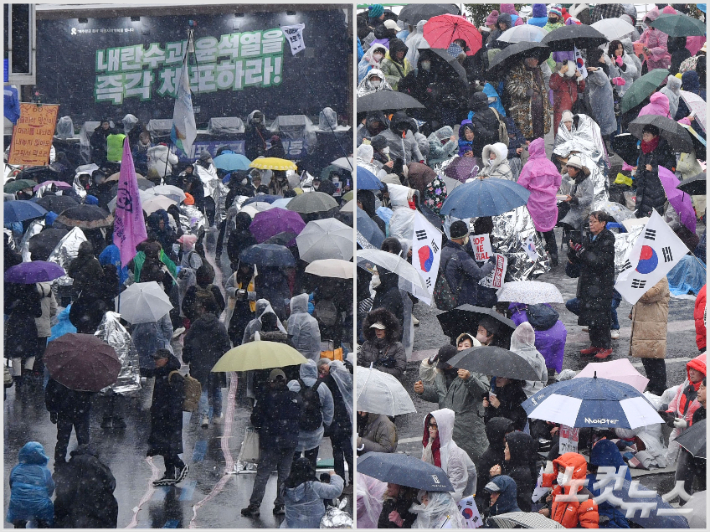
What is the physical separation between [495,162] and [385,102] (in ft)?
6.31

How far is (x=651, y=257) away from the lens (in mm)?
10023

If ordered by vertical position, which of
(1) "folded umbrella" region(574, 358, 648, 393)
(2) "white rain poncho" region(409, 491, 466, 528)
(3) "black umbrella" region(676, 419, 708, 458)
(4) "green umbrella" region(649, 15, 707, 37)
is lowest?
(2) "white rain poncho" region(409, 491, 466, 528)

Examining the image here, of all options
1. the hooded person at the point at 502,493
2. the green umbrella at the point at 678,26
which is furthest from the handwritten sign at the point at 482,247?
the green umbrella at the point at 678,26

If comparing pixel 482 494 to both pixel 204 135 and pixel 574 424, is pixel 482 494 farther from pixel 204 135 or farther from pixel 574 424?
pixel 204 135

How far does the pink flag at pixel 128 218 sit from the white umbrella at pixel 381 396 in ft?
9.96

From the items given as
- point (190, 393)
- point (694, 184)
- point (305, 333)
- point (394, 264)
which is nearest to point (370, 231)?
point (394, 264)

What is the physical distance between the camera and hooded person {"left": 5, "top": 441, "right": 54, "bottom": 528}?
7.95m

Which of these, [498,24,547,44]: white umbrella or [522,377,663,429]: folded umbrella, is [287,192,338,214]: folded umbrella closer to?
[498,24,547,44]: white umbrella

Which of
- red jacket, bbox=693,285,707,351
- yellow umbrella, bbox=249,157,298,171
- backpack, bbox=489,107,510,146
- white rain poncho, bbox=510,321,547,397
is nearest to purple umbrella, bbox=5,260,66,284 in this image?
white rain poncho, bbox=510,321,547,397

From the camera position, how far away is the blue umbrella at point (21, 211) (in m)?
13.6

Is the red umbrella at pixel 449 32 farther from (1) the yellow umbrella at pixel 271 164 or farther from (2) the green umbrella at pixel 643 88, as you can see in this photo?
(1) the yellow umbrella at pixel 271 164

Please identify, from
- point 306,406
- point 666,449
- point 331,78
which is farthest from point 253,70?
point 666,449

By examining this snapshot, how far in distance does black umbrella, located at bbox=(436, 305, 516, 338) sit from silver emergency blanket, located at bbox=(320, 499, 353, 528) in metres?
2.23

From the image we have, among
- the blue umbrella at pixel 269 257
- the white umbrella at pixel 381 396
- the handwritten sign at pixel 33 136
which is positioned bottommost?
the white umbrella at pixel 381 396
